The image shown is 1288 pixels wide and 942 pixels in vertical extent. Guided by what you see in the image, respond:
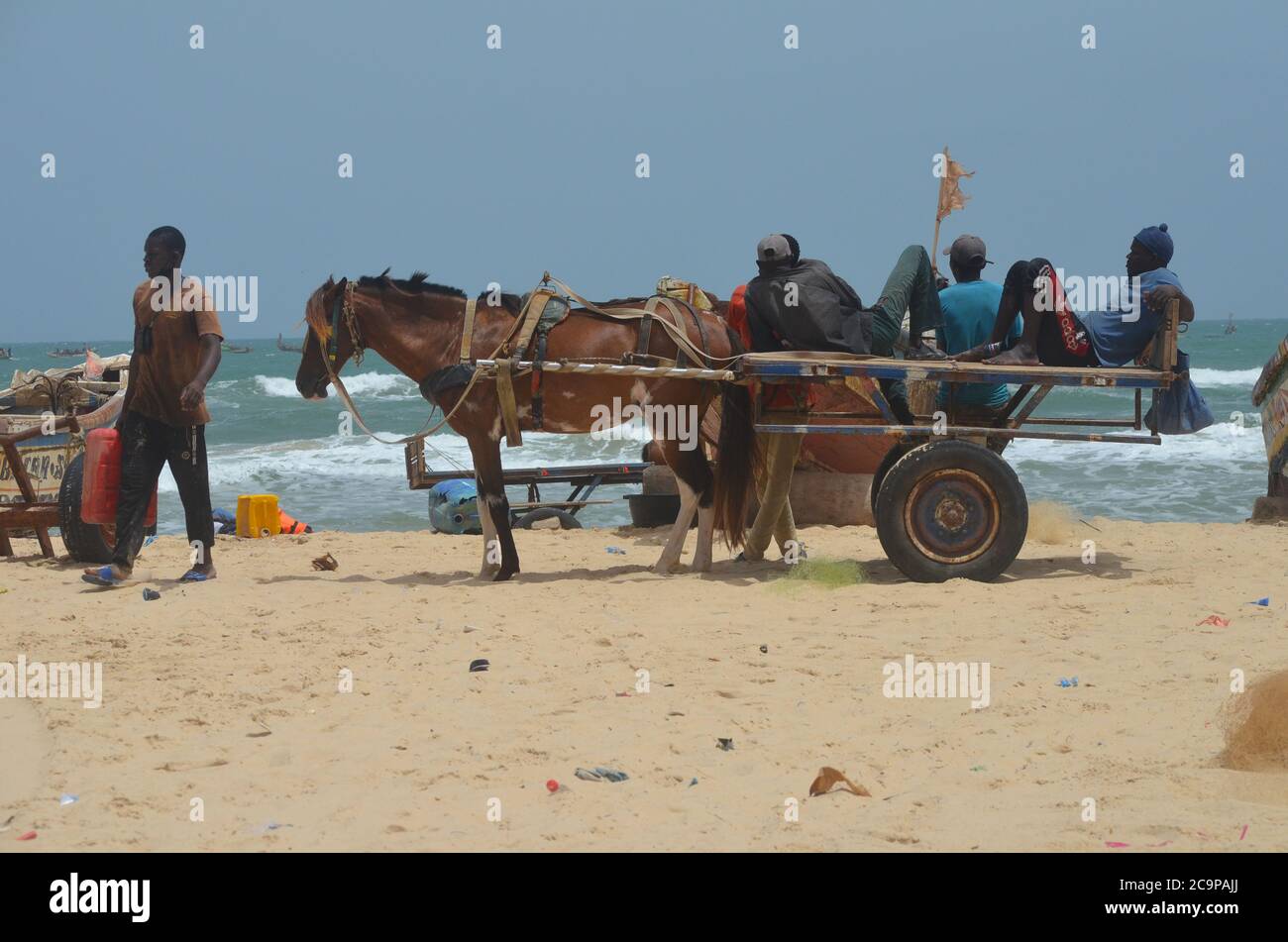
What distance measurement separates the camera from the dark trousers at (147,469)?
862cm

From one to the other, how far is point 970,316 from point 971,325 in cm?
6

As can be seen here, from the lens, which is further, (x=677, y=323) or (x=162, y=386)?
(x=677, y=323)

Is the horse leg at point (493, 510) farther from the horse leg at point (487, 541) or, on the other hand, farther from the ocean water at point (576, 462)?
the ocean water at point (576, 462)

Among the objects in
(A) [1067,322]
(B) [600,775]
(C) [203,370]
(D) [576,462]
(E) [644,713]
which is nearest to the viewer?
(B) [600,775]

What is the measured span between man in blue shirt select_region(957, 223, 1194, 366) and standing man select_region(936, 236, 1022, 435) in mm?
326

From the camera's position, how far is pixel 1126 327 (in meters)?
8.30

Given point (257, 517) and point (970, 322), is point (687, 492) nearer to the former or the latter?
point (970, 322)

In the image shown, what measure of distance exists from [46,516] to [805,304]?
5.65m

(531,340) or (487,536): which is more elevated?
(531,340)

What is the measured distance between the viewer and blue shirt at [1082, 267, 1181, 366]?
8.22 metres

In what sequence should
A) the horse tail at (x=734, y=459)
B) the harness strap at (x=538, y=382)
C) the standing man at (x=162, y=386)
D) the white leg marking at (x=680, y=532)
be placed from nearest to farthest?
the standing man at (x=162, y=386), the harness strap at (x=538, y=382), the horse tail at (x=734, y=459), the white leg marking at (x=680, y=532)

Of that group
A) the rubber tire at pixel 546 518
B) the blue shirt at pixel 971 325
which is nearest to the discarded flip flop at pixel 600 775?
the blue shirt at pixel 971 325

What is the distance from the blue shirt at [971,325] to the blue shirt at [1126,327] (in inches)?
22.8

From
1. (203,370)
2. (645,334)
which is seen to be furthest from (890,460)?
(203,370)
